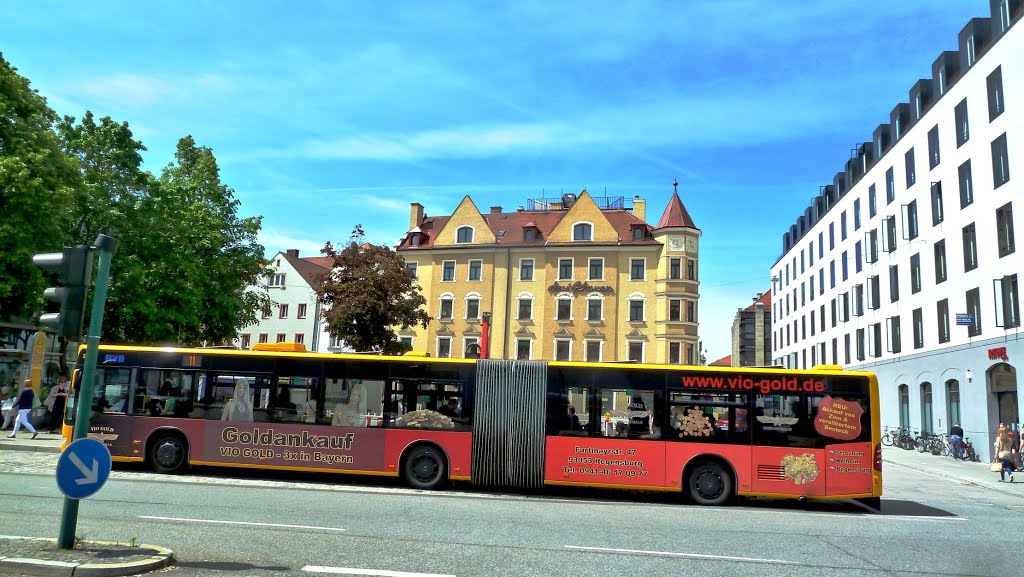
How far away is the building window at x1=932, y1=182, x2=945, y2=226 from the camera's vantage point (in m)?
34.1

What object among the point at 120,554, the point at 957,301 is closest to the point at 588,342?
the point at 957,301

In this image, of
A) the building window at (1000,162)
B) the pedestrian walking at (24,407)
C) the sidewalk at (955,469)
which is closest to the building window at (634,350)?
the sidewalk at (955,469)

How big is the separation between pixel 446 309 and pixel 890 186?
3185cm

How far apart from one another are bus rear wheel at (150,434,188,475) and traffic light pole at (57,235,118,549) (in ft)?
29.1

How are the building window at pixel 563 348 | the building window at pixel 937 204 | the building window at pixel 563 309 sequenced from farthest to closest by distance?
the building window at pixel 563 309 < the building window at pixel 563 348 < the building window at pixel 937 204

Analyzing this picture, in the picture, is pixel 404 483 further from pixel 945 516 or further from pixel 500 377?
pixel 945 516

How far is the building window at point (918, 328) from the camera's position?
35.9 m

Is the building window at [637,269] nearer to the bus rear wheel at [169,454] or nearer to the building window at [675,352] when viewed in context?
the building window at [675,352]

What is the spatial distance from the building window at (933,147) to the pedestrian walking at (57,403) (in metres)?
37.8

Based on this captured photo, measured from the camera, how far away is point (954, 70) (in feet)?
110

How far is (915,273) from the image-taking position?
121ft

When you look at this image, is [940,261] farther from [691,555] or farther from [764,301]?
[764,301]

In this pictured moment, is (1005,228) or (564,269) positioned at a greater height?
(564,269)

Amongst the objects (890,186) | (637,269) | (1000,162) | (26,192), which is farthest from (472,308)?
(1000,162)
